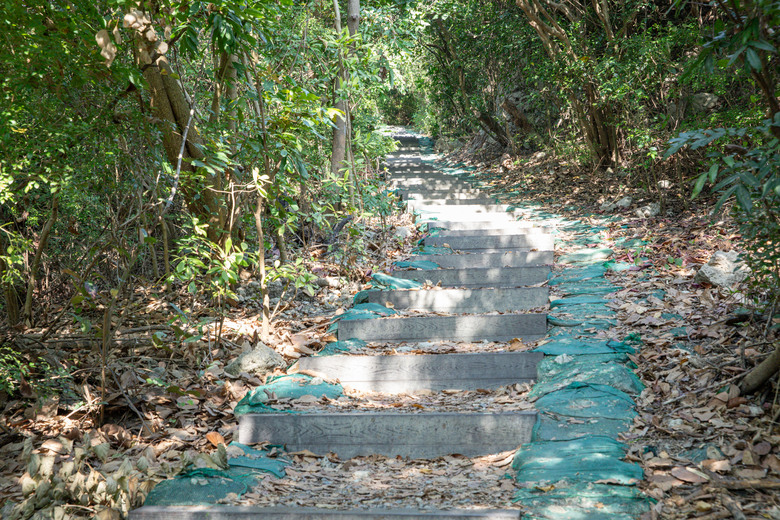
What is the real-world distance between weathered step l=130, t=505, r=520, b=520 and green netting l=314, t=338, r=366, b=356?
5.67 ft

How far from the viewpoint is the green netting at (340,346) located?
3885 mm

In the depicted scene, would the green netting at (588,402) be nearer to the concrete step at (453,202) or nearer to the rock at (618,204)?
the rock at (618,204)

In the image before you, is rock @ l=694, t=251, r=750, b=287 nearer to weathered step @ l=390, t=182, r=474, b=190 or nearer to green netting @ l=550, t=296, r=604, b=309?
green netting @ l=550, t=296, r=604, b=309

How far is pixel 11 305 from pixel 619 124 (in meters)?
6.21

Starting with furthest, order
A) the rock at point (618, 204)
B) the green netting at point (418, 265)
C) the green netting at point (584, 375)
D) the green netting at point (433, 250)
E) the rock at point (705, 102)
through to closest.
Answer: the rock at point (618, 204)
the rock at point (705, 102)
the green netting at point (433, 250)
the green netting at point (418, 265)
the green netting at point (584, 375)

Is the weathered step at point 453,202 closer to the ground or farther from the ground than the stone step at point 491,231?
farther from the ground

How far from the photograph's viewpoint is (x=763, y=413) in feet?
7.69

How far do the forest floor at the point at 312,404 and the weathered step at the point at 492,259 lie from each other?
1062 millimetres

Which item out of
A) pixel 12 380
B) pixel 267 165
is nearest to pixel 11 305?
pixel 12 380

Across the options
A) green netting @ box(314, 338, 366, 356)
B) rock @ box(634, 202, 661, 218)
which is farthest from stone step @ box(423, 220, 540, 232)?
green netting @ box(314, 338, 366, 356)

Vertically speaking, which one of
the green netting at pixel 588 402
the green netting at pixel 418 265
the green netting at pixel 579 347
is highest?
the green netting at pixel 418 265

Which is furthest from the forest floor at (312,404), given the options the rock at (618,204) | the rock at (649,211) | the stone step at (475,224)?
the stone step at (475,224)

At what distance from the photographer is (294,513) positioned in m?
2.10

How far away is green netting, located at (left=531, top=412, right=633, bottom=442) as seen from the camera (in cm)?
254
